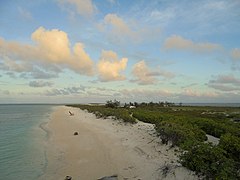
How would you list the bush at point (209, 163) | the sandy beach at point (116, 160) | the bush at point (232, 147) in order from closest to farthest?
the bush at point (209, 163)
the sandy beach at point (116, 160)
the bush at point (232, 147)

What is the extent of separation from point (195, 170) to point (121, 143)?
784 centimetres

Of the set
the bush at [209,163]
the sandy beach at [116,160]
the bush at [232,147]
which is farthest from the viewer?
the bush at [232,147]

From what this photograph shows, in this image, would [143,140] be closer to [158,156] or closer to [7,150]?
[158,156]

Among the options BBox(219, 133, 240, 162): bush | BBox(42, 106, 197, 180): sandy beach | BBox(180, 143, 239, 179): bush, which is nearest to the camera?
BBox(180, 143, 239, 179): bush

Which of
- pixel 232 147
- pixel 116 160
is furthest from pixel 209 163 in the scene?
pixel 116 160

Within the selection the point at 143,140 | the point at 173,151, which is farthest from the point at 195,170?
the point at 143,140

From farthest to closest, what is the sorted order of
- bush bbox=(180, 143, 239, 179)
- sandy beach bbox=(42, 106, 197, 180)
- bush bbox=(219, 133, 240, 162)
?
bush bbox=(219, 133, 240, 162) → sandy beach bbox=(42, 106, 197, 180) → bush bbox=(180, 143, 239, 179)

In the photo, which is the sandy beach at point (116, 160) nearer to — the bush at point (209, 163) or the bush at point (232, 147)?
the bush at point (209, 163)

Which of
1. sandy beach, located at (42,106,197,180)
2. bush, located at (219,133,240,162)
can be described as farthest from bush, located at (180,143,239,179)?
bush, located at (219,133,240,162)

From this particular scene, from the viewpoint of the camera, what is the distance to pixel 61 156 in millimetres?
14242

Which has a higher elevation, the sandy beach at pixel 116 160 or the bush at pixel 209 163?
the bush at pixel 209 163

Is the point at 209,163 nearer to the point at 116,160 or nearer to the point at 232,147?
the point at 232,147

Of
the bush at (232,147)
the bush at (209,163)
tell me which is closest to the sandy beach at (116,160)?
the bush at (209,163)

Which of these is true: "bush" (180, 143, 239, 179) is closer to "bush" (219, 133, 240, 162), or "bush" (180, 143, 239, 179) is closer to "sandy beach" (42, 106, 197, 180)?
"sandy beach" (42, 106, 197, 180)
